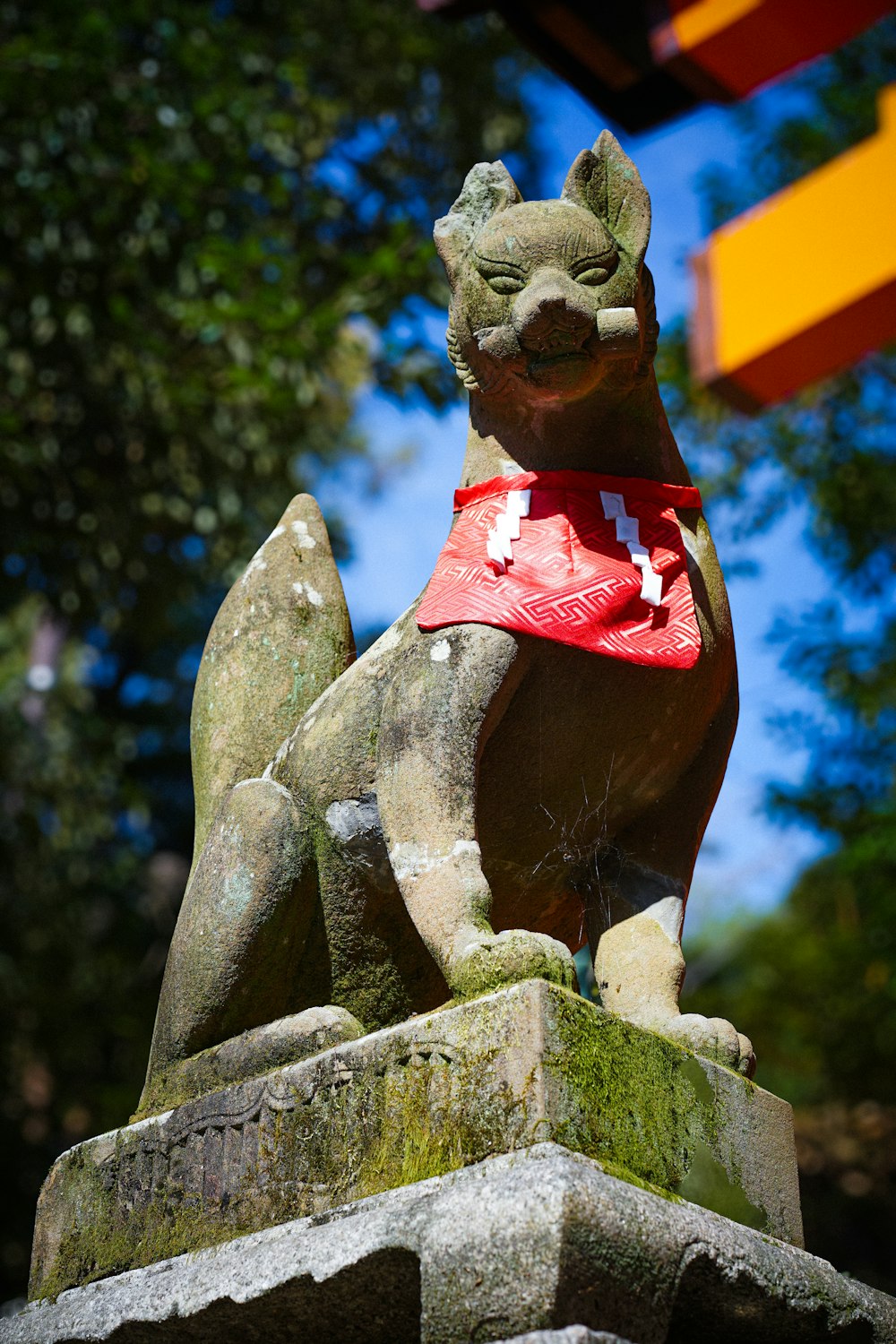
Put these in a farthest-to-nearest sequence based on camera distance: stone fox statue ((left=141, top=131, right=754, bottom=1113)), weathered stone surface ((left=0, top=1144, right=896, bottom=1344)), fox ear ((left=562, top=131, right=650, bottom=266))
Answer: fox ear ((left=562, top=131, right=650, bottom=266)) → stone fox statue ((left=141, top=131, right=754, bottom=1113)) → weathered stone surface ((left=0, top=1144, right=896, bottom=1344))

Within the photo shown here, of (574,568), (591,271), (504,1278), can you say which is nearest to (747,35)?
(591,271)

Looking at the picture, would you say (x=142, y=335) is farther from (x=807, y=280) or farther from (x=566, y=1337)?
(x=566, y=1337)

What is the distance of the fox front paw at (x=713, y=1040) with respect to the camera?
2.42 meters

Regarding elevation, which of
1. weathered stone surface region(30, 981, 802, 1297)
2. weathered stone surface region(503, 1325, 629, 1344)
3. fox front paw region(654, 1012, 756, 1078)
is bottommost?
weathered stone surface region(503, 1325, 629, 1344)

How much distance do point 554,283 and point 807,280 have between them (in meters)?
3.29

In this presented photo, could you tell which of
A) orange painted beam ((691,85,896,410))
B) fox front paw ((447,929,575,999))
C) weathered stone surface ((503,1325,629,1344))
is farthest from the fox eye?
orange painted beam ((691,85,896,410))

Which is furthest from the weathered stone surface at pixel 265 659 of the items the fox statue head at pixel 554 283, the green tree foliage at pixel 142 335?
the green tree foliage at pixel 142 335

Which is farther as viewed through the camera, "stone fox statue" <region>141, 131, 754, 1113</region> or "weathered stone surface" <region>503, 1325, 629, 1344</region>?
"stone fox statue" <region>141, 131, 754, 1113</region>

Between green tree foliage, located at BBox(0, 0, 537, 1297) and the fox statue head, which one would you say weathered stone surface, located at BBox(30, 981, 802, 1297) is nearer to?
the fox statue head

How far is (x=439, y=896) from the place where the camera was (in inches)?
96.4

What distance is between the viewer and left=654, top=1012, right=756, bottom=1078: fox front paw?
2424 millimetres

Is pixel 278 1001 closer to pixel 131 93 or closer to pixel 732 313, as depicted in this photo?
pixel 732 313

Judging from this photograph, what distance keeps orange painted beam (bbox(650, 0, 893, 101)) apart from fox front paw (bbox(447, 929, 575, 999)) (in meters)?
4.77

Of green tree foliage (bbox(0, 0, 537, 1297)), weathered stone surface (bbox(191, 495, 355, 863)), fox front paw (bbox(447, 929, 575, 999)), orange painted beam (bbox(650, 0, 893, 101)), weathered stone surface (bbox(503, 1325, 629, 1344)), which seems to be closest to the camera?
weathered stone surface (bbox(503, 1325, 629, 1344))
